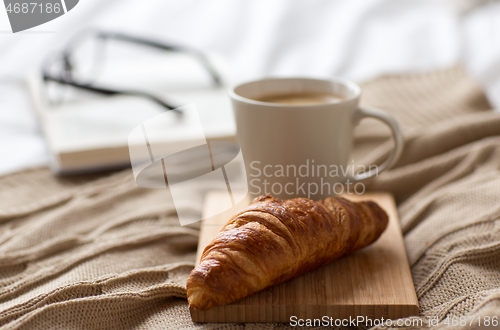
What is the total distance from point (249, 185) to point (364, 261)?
0.65 feet

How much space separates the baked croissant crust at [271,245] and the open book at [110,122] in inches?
12.0

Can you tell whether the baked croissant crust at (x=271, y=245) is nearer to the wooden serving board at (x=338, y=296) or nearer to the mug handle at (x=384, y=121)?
the wooden serving board at (x=338, y=296)

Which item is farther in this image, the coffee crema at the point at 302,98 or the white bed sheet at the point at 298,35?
the white bed sheet at the point at 298,35

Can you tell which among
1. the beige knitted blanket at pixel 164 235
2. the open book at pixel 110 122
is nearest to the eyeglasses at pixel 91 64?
the open book at pixel 110 122

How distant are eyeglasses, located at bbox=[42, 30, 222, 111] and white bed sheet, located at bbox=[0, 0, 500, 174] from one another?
74 millimetres

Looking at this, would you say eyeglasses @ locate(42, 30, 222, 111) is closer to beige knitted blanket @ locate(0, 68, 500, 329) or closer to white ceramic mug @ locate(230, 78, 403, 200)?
beige knitted blanket @ locate(0, 68, 500, 329)

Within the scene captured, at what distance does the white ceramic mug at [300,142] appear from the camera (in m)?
0.60

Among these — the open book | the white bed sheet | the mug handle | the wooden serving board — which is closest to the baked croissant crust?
the wooden serving board

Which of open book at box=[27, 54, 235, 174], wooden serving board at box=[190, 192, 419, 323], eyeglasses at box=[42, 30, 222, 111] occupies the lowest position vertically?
wooden serving board at box=[190, 192, 419, 323]

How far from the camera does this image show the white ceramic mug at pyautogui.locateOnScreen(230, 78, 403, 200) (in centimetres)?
60

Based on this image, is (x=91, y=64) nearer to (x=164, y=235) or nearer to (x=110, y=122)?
(x=110, y=122)

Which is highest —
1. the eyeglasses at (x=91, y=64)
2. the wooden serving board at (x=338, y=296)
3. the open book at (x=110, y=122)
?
the eyeglasses at (x=91, y=64)

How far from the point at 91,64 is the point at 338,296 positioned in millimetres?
1150

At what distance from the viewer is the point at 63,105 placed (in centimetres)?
103
